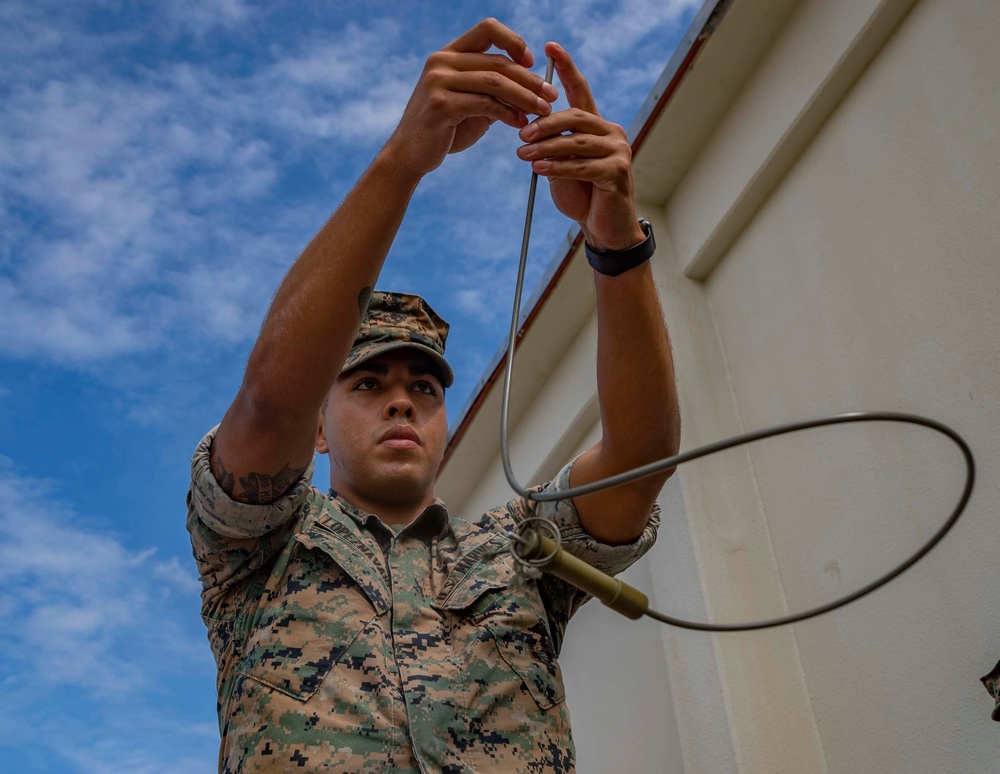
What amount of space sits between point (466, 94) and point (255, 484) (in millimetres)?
950

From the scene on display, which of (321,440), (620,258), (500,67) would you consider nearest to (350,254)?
(500,67)

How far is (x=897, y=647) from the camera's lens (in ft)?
8.33

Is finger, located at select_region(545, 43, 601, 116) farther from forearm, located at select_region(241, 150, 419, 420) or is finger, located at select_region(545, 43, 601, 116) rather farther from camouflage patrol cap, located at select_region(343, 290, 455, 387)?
camouflage patrol cap, located at select_region(343, 290, 455, 387)

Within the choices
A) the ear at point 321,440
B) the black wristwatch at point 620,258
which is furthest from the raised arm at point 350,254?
the ear at point 321,440

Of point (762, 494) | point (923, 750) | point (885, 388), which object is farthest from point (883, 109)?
point (923, 750)

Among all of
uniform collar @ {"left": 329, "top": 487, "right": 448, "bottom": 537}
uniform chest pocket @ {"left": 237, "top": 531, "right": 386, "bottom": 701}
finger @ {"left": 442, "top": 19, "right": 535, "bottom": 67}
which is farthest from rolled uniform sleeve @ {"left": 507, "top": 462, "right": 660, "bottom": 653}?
finger @ {"left": 442, "top": 19, "right": 535, "bottom": 67}

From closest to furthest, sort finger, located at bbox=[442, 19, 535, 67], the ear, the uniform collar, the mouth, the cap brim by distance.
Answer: finger, located at bbox=[442, 19, 535, 67] → the uniform collar → the mouth → the cap brim → the ear

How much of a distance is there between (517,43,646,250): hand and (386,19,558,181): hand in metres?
0.06

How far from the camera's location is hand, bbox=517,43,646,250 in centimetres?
195

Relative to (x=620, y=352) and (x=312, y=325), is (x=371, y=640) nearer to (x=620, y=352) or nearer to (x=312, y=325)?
(x=312, y=325)

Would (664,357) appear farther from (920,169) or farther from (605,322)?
(920,169)

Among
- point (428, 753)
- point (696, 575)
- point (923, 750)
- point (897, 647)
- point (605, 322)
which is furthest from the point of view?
point (696, 575)

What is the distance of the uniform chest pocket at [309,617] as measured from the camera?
194cm

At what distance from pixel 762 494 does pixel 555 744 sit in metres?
1.54
